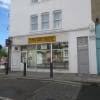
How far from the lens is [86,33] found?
24297mm

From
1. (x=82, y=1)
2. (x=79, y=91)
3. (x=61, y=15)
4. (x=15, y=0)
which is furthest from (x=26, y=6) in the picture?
(x=79, y=91)

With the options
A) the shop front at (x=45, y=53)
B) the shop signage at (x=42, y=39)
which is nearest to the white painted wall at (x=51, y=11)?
the shop signage at (x=42, y=39)

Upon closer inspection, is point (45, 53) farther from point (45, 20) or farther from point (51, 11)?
point (51, 11)

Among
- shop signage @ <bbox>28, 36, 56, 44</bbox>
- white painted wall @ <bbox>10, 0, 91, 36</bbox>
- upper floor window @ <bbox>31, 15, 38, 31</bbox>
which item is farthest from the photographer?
upper floor window @ <bbox>31, 15, 38, 31</bbox>

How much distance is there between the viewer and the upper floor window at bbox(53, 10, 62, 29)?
1041 inches

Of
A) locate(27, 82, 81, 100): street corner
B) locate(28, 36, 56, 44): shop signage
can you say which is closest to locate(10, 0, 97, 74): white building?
locate(28, 36, 56, 44): shop signage

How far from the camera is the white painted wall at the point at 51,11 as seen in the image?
24.6 meters

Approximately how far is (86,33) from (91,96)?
1262 centimetres

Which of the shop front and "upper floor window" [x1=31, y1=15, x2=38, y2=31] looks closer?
the shop front

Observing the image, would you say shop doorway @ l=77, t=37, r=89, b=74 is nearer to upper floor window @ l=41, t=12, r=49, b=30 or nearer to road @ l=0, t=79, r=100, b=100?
upper floor window @ l=41, t=12, r=49, b=30

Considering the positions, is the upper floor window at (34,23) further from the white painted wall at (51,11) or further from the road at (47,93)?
the road at (47,93)

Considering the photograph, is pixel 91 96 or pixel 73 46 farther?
pixel 73 46

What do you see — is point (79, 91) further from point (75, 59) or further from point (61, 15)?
point (61, 15)

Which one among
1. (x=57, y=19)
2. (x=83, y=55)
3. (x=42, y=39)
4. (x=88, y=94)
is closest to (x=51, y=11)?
(x=57, y=19)
